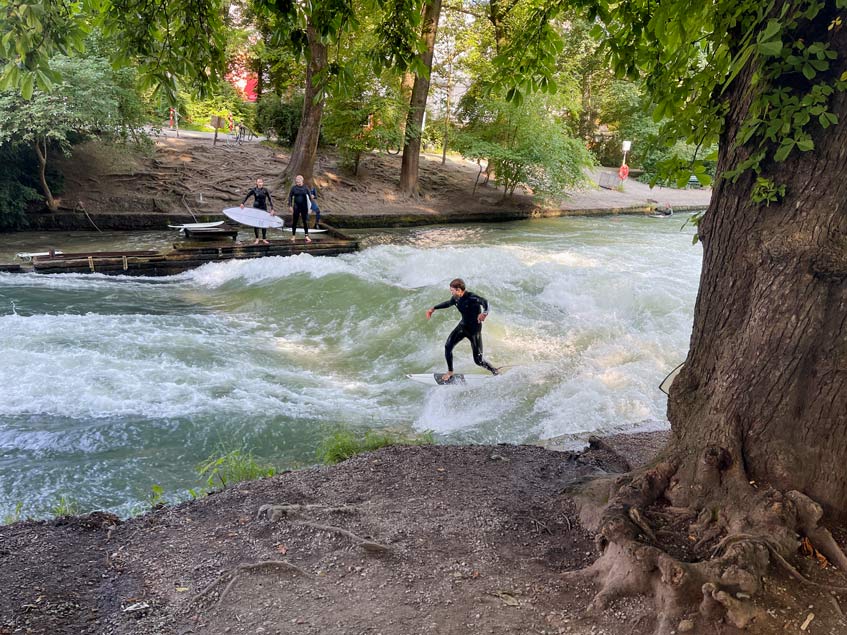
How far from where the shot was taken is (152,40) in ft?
16.3

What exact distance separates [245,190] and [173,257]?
315 inches

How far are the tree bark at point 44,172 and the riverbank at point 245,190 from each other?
0.30m

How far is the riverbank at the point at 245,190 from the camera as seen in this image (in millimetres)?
21016

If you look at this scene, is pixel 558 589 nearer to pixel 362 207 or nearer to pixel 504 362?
pixel 504 362

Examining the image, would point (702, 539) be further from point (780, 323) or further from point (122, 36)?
point (122, 36)

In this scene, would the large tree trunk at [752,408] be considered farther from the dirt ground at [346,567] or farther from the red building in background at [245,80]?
the red building in background at [245,80]

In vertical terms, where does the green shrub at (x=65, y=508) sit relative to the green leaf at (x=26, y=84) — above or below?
below

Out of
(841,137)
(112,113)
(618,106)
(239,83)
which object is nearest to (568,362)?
(841,137)

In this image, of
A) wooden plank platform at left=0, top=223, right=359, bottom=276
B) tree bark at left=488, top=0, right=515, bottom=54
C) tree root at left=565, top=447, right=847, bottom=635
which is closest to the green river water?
wooden plank platform at left=0, top=223, right=359, bottom=276

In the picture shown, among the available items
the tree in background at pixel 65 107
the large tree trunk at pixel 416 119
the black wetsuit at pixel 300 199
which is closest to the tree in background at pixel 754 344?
the black wetsuit at pixel 300 199

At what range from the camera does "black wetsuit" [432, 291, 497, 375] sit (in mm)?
9695

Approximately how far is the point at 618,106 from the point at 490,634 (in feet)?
135

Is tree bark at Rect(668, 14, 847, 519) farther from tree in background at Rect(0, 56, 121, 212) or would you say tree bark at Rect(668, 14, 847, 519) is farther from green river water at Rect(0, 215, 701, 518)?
tree in background at Rect(0, 56, 121, 212)

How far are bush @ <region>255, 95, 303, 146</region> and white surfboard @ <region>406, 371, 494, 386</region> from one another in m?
20.7
